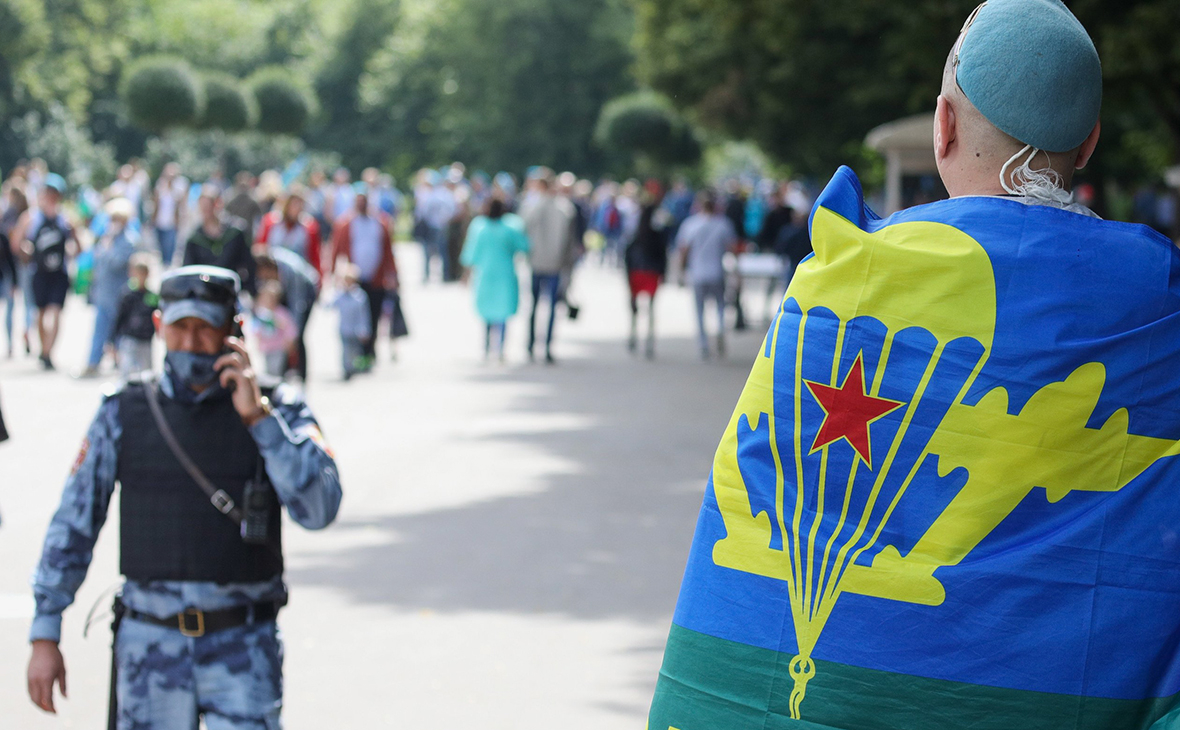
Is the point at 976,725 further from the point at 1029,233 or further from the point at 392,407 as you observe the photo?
the point at 392,407

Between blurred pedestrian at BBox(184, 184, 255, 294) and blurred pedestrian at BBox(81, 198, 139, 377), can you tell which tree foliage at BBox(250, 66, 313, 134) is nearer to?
blurred pedestrian at BBox(81, 198, 139, 377)

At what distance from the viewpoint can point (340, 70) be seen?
74.8 meters

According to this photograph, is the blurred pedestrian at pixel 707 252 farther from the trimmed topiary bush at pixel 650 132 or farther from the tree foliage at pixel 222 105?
the tree foliage at pixel 222 105

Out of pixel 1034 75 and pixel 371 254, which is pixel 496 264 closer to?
pixel 371 254

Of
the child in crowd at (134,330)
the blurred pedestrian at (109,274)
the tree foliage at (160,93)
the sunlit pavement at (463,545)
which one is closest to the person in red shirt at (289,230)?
the sunlit pavement at (463,545)

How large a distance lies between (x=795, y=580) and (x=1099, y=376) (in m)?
0.55

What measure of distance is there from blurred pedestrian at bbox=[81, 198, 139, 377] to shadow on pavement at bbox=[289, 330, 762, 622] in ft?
13.4

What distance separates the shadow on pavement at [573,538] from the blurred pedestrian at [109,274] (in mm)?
4090

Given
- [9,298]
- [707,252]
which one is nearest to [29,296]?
[9,298]

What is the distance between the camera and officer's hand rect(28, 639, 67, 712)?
152 inches

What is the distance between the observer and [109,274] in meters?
15.3

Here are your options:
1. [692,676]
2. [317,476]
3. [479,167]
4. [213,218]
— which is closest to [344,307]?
[213,218]

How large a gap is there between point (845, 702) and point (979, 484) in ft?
1.28

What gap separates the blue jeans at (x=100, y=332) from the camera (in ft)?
50.3
